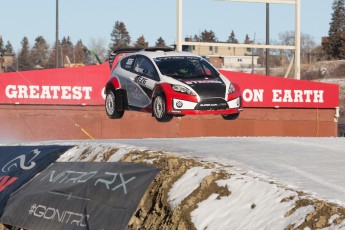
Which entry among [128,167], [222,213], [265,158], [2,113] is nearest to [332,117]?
[2,113]

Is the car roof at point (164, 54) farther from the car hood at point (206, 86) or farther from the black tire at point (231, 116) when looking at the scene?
the black tire at point (231, 116)

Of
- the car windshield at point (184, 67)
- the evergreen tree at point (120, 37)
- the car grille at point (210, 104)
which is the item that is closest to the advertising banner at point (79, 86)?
the car windshield at point (184, 67)

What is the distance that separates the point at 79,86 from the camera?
31375 mm

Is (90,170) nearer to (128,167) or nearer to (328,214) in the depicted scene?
(128,167)

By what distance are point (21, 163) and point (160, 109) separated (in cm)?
354

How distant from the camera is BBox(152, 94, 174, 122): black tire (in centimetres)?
2002

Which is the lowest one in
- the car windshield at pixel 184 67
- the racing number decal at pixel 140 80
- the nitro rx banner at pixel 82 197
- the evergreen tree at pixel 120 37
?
the nitro rx banner at pixel 82 197

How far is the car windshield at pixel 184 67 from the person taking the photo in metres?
20.9

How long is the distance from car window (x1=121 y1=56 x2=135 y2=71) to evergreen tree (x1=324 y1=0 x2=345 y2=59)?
316ft

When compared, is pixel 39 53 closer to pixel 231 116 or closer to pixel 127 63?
pixel 127 63

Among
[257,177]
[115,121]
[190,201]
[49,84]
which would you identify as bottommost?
[190,201]

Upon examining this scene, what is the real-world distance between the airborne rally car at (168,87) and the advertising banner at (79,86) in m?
8.23

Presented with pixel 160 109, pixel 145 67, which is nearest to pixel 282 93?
pixel 145 67

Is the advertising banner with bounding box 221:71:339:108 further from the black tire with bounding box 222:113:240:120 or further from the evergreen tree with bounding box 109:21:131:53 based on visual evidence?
the evergreen tree with bounding box 109:21:131:53
